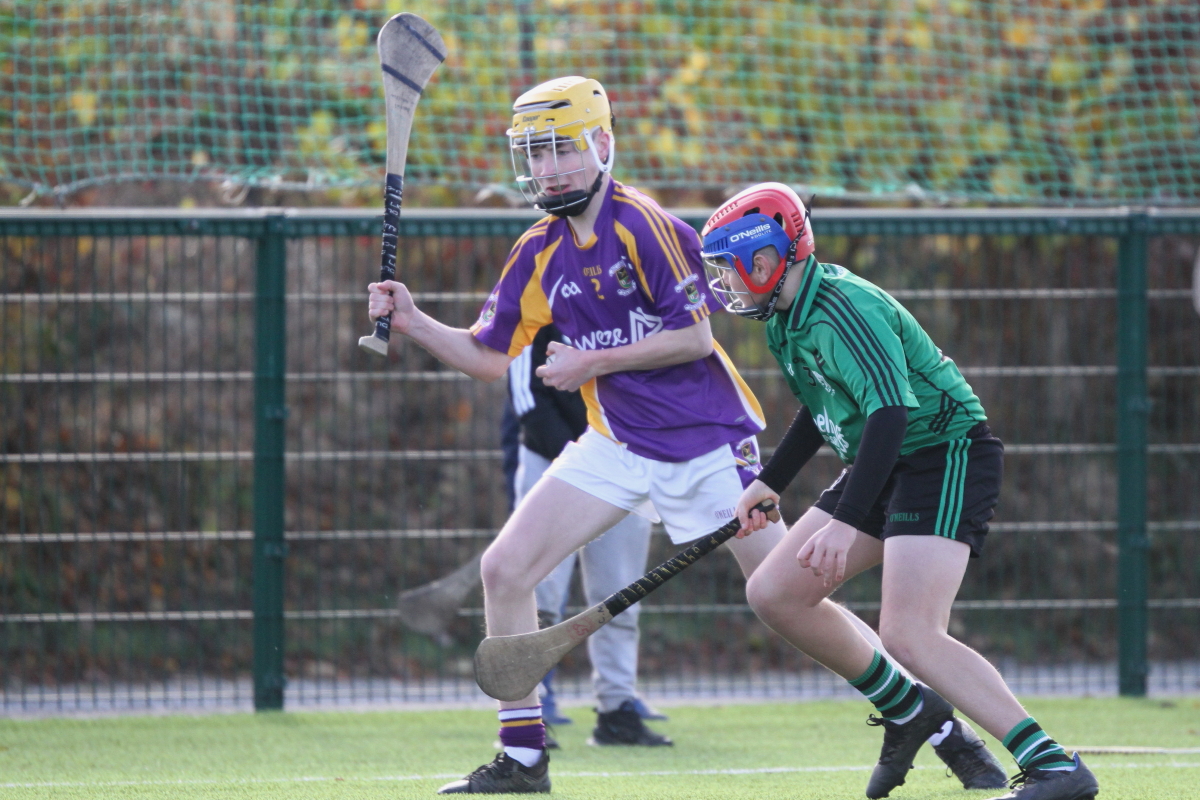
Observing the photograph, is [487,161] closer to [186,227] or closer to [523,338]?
[186,227]

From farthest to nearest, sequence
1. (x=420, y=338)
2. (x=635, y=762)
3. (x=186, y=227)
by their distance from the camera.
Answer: (x=186, y=227)
(x=635, y=762)
(x=420, y=338)

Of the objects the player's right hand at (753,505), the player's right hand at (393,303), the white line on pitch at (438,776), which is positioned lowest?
the white line on pitch at (438,776)

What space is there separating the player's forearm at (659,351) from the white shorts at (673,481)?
245 millimetres

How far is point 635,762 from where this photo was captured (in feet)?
16.3

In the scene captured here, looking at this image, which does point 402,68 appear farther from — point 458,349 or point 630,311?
point 630,311

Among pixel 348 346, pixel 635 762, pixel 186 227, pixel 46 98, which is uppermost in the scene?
pixel 46 98

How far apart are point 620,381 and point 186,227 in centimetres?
261

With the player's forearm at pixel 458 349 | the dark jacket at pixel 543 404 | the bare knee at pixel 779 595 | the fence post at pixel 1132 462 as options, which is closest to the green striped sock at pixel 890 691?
the bare knee at pixel 779 595

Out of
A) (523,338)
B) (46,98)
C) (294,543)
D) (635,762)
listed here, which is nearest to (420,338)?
(523,338)

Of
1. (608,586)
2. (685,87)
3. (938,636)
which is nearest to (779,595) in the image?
(938,636)

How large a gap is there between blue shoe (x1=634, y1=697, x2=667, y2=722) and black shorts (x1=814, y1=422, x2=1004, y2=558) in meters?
2.14

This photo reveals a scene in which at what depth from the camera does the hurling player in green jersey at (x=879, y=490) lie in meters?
3.49

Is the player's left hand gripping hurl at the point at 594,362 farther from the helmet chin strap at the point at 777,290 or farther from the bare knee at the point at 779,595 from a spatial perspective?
the helmet chin strap at the point at 777,290

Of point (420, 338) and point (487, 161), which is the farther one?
point (487, 161)
